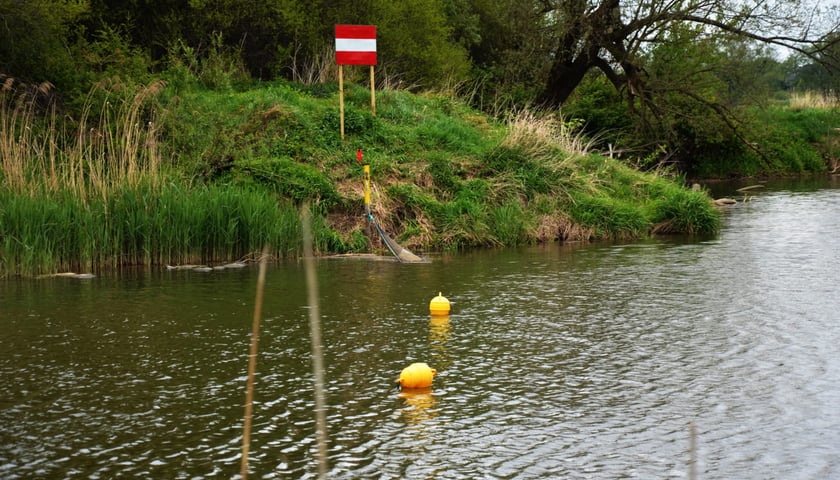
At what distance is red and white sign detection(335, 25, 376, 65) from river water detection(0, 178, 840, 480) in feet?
21.2

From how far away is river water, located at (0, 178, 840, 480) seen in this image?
6109mm

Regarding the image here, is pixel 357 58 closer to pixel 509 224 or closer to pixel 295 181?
pixel 295 181

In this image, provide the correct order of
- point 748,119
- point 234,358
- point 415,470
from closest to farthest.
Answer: point 415,470
point 234,358
point 748,119

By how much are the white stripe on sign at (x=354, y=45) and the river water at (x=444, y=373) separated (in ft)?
21.5

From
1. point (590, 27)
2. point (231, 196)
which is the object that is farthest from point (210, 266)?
point (590, 27)

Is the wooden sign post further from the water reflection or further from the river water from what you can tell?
the water reflection

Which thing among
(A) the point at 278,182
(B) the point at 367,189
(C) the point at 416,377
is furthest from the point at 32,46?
(C) the point at 416,377

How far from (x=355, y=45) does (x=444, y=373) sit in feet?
40.1

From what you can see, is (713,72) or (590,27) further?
(713,72)

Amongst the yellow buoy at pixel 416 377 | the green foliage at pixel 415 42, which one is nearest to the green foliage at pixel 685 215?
the green foliage at pixel 415 42

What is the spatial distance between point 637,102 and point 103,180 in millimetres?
20652

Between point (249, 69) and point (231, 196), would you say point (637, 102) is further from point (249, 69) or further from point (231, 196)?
point (231, 196)

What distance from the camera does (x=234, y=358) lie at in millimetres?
8836

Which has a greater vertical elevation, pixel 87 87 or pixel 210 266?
pixel 87 87
